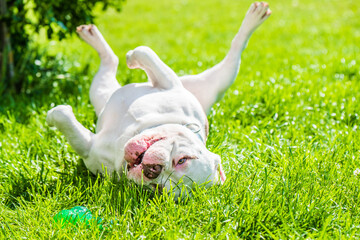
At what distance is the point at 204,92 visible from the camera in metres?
3.28

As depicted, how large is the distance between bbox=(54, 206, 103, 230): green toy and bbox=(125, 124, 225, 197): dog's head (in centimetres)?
28

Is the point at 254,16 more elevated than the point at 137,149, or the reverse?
the point at 254,16

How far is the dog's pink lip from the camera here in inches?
89.1

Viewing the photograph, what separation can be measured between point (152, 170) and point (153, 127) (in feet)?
1.15

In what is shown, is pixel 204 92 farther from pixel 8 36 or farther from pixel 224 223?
pixel 8 36

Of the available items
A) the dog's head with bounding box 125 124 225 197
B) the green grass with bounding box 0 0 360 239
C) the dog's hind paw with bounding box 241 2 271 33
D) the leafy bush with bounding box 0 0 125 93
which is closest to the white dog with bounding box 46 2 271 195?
the dog's head with bounding box 125 124 225 197

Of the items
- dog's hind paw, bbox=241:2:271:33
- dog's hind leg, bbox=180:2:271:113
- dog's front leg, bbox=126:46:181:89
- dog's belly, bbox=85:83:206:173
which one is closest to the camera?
dog's belly, bbox=85:83:206:173

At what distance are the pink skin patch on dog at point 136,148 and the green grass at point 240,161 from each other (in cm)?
22

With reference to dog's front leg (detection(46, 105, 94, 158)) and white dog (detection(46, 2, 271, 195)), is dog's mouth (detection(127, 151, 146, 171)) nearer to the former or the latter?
white dog (detection(46, 2, 271, 195))

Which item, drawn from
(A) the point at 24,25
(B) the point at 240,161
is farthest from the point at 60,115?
(A) the point at 24,25

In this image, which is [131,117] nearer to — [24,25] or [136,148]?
[136,148]

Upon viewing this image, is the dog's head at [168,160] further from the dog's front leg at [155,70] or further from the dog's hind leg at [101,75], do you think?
the dog's hind leg at [101,75]

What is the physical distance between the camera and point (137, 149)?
7.42ft

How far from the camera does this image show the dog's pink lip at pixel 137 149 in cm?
226
